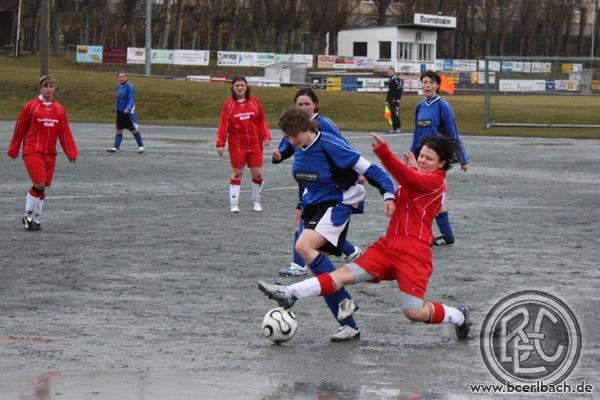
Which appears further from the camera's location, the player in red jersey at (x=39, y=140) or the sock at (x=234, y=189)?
the sock at (x=234, y=189)

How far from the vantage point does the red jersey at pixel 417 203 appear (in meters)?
8.38

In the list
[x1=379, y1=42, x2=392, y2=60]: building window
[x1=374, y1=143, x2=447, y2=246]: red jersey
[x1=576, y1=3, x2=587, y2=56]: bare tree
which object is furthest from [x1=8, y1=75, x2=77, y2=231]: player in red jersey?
[x1=576, y1=3, x2=587, y2=56]: bare tree

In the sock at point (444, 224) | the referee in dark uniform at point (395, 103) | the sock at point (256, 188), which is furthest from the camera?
the referee in dark uniform at point (395, 103)

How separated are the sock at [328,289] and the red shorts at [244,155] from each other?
8.80 metres

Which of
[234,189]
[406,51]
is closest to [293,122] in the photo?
[234,189]

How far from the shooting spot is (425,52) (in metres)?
102

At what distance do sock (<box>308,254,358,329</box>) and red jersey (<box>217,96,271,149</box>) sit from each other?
877cm

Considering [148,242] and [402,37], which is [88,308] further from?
[402,37]

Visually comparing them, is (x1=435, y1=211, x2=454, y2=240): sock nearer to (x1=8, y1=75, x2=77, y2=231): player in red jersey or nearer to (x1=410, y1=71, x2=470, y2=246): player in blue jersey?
(x1=410, y1=71, x2=470, y2=246): player in blue jersey

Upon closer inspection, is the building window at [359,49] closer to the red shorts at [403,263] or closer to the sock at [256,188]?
the sock at [256,188]

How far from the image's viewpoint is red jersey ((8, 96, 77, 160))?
15797mm

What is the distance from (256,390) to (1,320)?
3.07 metres

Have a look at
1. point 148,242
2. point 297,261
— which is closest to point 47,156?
point 148,242

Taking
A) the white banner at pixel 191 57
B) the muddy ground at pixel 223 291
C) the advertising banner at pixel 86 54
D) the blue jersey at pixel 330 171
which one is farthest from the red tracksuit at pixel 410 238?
the white banner at pixel 191 57
